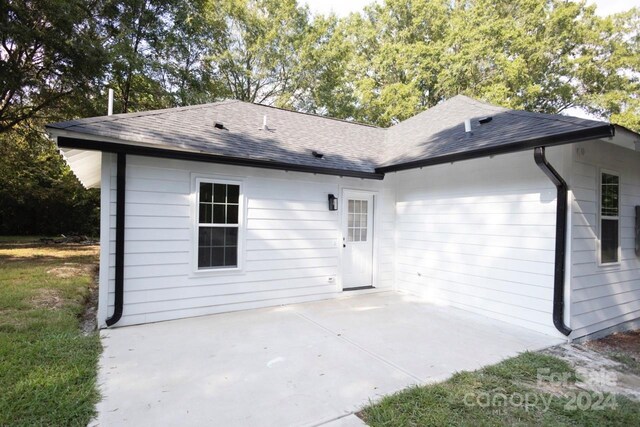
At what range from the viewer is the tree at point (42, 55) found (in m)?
8.43

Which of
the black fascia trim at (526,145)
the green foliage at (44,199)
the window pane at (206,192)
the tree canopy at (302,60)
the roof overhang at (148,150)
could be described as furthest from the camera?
the green foliage at (44,199)

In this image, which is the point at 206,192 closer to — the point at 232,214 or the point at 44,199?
the point at 232,214

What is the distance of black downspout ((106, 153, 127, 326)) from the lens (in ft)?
14.5

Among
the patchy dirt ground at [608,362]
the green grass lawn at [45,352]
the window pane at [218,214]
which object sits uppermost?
the window pane at [218,214]

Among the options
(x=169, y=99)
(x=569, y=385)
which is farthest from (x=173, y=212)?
(x=169, y=99)

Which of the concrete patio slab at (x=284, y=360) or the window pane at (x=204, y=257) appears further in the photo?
the window pane at (x=204, y=257)

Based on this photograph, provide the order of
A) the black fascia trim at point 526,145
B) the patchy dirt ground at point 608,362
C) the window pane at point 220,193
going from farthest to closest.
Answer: the window pane at point 220,193, the black fascia trim at point 526,145, the patchy dirt ground at point 608,362

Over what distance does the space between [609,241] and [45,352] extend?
743cm

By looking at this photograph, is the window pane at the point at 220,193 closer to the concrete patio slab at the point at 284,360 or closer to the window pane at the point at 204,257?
the window pane at the point at 204,257

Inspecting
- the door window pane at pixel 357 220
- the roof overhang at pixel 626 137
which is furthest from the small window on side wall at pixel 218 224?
the roof overhang at pixel 626 137

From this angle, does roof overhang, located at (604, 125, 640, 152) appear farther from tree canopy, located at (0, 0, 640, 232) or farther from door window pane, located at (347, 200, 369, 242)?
tree canopy, located at (0, 0, 640, 232)

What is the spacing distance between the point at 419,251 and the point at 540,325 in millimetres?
2409

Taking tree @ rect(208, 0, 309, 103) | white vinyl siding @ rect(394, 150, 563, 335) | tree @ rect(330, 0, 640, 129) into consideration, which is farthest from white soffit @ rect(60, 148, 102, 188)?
tree @ rect(330, 0, 640, 129)

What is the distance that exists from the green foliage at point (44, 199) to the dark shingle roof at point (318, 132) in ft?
39.2
